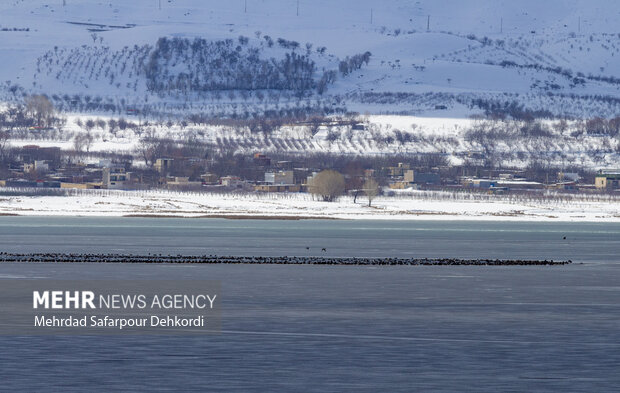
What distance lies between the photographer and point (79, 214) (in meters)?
160

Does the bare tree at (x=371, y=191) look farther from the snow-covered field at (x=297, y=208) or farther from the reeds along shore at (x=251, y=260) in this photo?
the reeds along shore at (x=251, y=260)

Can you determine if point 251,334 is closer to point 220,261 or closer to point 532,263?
point 220,261

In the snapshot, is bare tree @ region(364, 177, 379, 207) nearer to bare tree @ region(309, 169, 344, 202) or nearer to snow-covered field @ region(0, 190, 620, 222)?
snow-covered field @ region(0, 190, 620, 222)

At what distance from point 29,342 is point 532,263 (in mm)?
44119

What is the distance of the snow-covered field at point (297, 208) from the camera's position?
163375mm

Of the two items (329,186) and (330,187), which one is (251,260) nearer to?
(330,187)

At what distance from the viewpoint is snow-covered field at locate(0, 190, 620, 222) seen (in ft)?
536

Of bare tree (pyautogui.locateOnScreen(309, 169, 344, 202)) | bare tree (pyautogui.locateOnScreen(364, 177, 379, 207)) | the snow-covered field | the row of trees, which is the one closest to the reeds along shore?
the snow-covered field

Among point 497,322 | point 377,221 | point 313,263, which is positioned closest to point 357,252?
point 313,263

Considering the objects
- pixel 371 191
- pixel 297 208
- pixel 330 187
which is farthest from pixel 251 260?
pixel 330 187

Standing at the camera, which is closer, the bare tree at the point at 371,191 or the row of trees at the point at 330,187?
the bare tree at the point at 371,191

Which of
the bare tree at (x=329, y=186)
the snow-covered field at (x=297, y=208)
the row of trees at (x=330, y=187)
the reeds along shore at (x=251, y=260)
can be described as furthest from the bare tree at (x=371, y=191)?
the reeds along shore at (x=251, y=260)

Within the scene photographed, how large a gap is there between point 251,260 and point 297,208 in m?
103

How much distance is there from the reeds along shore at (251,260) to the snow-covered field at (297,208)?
266 ft
